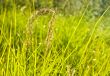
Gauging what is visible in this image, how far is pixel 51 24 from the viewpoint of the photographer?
1753 mm

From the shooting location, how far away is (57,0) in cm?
484

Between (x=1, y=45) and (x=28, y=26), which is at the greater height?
(x=28, y=26)

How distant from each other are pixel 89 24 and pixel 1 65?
1649 millimetres

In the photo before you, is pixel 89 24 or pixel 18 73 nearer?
pixel 18 73

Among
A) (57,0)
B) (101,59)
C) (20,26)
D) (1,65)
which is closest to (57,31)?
(20,26)

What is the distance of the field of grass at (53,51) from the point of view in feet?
6.18

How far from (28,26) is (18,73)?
248mm

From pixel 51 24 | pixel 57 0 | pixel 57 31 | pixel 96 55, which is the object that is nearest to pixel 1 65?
pixel 51 24

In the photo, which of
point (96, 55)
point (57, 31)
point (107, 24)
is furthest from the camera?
point (107, 24)

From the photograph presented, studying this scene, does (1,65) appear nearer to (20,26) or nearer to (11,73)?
(11,73)

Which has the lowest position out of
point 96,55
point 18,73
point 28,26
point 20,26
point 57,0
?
point 57,0

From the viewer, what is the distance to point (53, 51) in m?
2.35

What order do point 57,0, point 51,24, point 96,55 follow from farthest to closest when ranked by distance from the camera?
point 57,0 < point 96,55 < point 51,24

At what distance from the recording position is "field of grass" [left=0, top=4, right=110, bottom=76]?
1.88 meters
